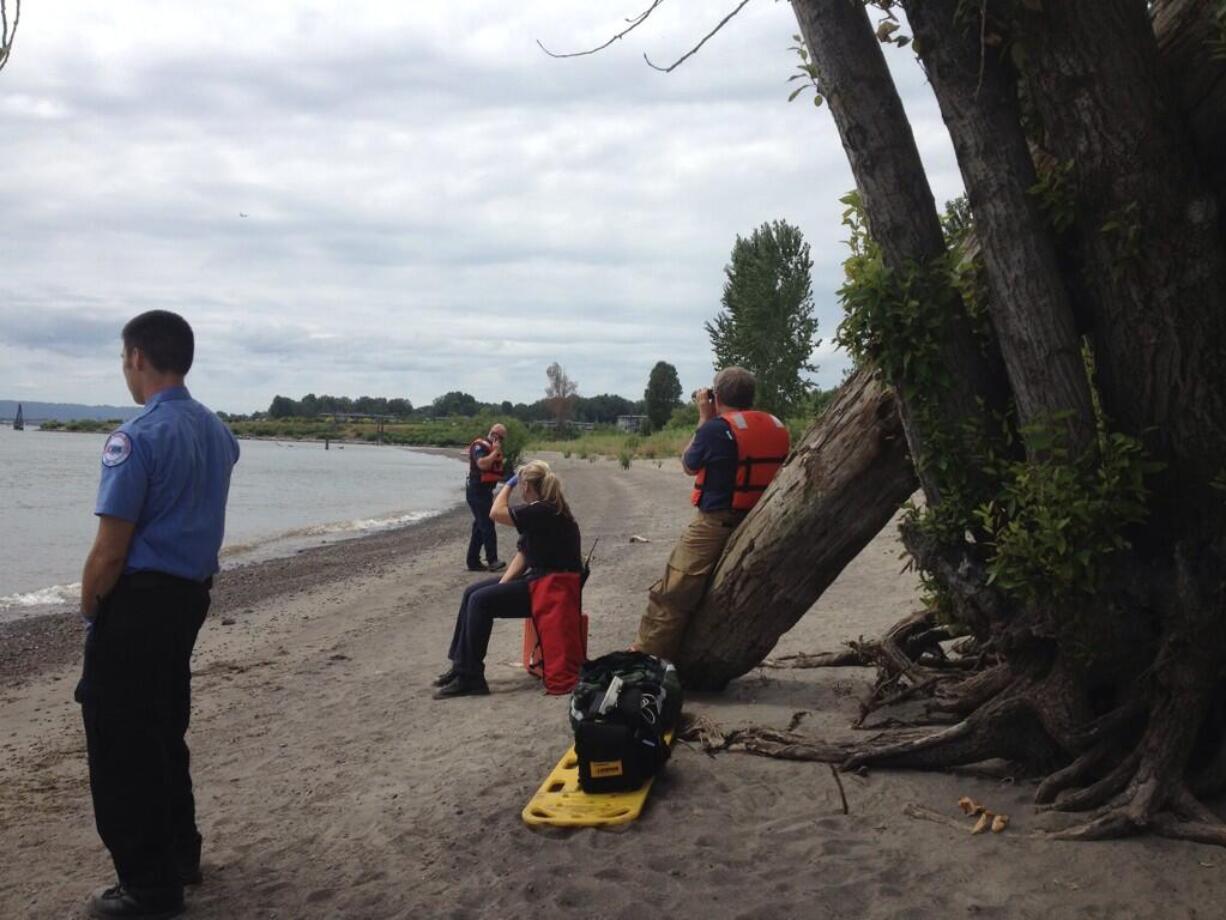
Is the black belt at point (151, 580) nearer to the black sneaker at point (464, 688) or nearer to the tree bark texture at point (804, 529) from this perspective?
the tree bark texture at point (804, 529)

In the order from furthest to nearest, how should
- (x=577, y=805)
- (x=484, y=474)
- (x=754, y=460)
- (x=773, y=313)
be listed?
(x=773, y=313)
(x=484, y=474)
(x=754, y=460)
(x=577, y=805)

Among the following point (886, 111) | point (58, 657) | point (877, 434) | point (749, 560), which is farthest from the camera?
point (58, 657)

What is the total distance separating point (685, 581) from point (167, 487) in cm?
350

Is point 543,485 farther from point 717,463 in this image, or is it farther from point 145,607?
point 145,607

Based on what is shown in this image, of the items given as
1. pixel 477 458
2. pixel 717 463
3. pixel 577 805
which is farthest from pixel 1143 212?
pixel 477 458

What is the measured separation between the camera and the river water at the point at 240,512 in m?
18.5

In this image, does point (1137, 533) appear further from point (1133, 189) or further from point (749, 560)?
point (749, 560)

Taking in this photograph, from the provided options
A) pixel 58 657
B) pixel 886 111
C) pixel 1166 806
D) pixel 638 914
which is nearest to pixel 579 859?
pixel 638 914

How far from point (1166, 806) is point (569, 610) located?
4072 mm

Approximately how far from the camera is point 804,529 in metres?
5.91

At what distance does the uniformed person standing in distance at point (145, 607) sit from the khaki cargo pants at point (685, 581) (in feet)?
10.6

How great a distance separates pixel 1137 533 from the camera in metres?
4.27

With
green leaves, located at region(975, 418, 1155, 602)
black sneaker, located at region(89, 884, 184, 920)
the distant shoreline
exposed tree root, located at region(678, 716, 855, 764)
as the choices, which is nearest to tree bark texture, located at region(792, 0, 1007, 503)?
green leaves, located at region(975, 418, 1155, 602)

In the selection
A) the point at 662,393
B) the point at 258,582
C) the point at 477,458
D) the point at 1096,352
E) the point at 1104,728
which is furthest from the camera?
the point at 662,393
